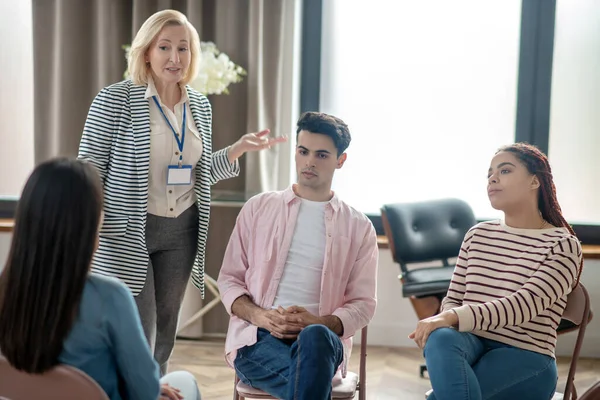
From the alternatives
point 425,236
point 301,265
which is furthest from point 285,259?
point 425,236

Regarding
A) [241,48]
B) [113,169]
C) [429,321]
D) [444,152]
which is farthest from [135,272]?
[444,152]

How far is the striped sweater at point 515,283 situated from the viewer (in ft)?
7.28

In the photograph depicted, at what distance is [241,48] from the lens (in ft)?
13.8

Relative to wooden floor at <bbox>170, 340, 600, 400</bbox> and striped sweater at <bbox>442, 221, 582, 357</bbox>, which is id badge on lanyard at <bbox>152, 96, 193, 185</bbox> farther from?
wooden floor at <bbox>170, 340, 600, 400</bbox>

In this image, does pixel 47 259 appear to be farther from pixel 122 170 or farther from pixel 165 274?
pixel 165 274

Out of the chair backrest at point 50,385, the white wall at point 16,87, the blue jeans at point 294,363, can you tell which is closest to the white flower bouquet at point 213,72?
the white wall at point 16,87

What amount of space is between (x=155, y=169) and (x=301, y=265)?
1.97 feet

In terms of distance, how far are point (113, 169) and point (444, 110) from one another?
94.7 inches

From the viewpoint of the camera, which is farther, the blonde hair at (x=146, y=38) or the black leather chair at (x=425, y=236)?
the black leather chair at (x=425, y=236)

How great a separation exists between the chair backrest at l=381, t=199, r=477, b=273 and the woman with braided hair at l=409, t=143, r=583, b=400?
3.79 feet

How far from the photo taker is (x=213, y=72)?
3.81m

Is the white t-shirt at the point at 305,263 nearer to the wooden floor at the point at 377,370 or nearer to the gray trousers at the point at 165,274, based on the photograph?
the gray trousers at the point at 165,274

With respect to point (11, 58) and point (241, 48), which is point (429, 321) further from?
point (11, 58)

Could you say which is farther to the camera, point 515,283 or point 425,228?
point 425,228
